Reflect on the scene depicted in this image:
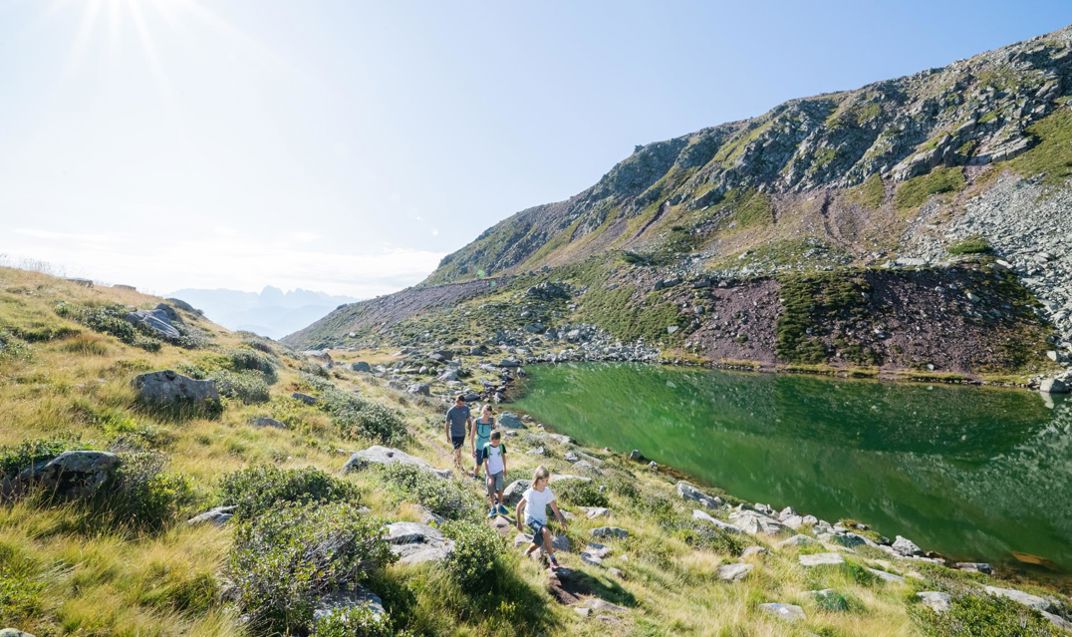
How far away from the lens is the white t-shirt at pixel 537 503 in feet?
33.2

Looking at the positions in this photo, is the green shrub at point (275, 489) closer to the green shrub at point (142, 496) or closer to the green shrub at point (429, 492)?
the green shrub at point (142, 496)

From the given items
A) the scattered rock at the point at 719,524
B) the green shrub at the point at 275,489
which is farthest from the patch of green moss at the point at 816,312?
the green shrub at the point at 275,489

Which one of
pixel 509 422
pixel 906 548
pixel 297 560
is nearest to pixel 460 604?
pixel 297 560

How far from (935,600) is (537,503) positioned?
386 inches

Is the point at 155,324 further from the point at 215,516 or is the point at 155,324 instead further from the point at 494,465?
the point at 215,516

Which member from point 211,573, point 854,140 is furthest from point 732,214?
point 211,573

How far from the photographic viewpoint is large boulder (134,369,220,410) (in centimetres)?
1274

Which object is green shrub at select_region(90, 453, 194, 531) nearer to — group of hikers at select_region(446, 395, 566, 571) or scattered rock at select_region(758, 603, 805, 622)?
group of hikers at select_region(446, 395, 566, 571)

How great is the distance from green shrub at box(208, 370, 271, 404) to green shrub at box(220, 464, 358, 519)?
937 cm

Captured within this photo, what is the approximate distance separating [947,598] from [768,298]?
201 ft

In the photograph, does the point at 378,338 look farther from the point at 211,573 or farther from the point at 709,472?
the point at 211,573

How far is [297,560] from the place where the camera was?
19.0 feet

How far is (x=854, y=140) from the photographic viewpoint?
109 meters

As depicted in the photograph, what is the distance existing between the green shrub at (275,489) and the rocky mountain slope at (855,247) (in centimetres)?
5631
